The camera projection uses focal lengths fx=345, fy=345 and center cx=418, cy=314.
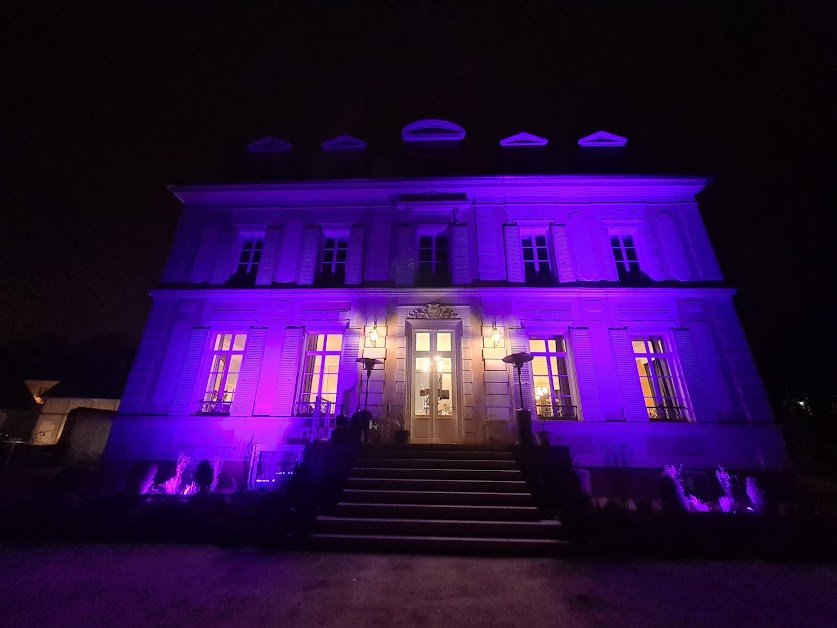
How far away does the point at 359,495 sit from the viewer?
627 cm

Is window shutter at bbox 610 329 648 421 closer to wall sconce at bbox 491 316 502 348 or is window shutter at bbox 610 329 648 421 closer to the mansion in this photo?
the mansion

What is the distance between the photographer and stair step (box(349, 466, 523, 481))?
269 inches

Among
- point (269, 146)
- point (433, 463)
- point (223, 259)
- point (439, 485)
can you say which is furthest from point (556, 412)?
point (269, 146)

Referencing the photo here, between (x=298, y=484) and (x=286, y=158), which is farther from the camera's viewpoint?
(x=286, y=158)

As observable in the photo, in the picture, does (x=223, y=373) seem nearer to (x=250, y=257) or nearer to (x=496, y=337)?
(x=250, y=257)

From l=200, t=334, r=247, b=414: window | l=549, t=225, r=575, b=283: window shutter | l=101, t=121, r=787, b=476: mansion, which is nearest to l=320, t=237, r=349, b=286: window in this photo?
l=101, t=121, r=787, b=476: mansion

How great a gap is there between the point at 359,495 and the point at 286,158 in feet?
→ 41.9

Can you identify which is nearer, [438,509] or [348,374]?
[438,509]

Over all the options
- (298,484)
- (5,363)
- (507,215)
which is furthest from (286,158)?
(5,363)

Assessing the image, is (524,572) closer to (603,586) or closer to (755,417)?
(603,586)

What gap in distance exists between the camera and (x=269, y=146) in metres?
13.8

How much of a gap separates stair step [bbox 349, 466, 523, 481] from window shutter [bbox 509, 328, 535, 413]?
119 inches

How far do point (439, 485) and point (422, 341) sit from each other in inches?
192

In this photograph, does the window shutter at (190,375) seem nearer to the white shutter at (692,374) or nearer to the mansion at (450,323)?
the mansion at (450,323)
